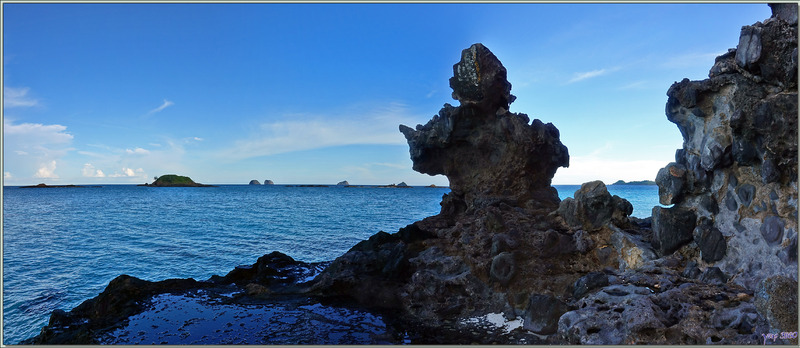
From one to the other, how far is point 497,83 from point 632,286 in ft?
41.5

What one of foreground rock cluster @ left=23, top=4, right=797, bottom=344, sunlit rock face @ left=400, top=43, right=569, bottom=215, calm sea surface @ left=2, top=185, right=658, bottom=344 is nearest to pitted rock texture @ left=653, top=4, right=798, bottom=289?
foreground rock cluster @ left=23, top=4, right=797, bottom=344

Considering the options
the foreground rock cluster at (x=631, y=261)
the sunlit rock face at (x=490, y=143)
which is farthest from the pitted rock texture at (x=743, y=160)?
the sunlit rock face at (x=490, y=143)

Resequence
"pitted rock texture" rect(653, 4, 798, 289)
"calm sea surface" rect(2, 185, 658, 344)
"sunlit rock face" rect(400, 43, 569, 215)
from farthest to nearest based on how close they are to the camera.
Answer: "sunlit rock face" rect(400, 43, 569, 215) → "calm sea surface" rect(2, 185, 658, 344) → "pitted rock texture" rect(653, 4, 798, 289)

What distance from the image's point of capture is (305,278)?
1673 cm

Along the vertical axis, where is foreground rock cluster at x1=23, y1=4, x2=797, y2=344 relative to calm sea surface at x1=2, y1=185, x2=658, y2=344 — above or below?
above

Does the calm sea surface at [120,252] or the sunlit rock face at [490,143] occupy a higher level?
the sunlit rock face at [490,143]

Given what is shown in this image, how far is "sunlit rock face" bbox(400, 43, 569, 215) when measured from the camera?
20.2 metres

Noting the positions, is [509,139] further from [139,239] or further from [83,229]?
[83,229]

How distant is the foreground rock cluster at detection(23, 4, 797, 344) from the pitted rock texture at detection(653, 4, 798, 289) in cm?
3

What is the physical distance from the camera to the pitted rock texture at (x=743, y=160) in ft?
29.5

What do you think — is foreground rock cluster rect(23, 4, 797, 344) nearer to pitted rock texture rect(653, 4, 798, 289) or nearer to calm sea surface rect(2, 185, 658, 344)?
pitted rock texture rect(653, 4, 798, 289)

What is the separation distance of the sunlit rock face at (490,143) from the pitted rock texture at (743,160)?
822 centimetres

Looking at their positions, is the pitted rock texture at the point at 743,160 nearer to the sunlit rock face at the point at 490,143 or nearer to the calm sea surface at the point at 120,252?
the sunlit rock face at the point at 490,143

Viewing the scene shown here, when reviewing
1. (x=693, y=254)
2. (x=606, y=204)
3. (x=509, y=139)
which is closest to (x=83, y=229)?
(x=509, y=139)
